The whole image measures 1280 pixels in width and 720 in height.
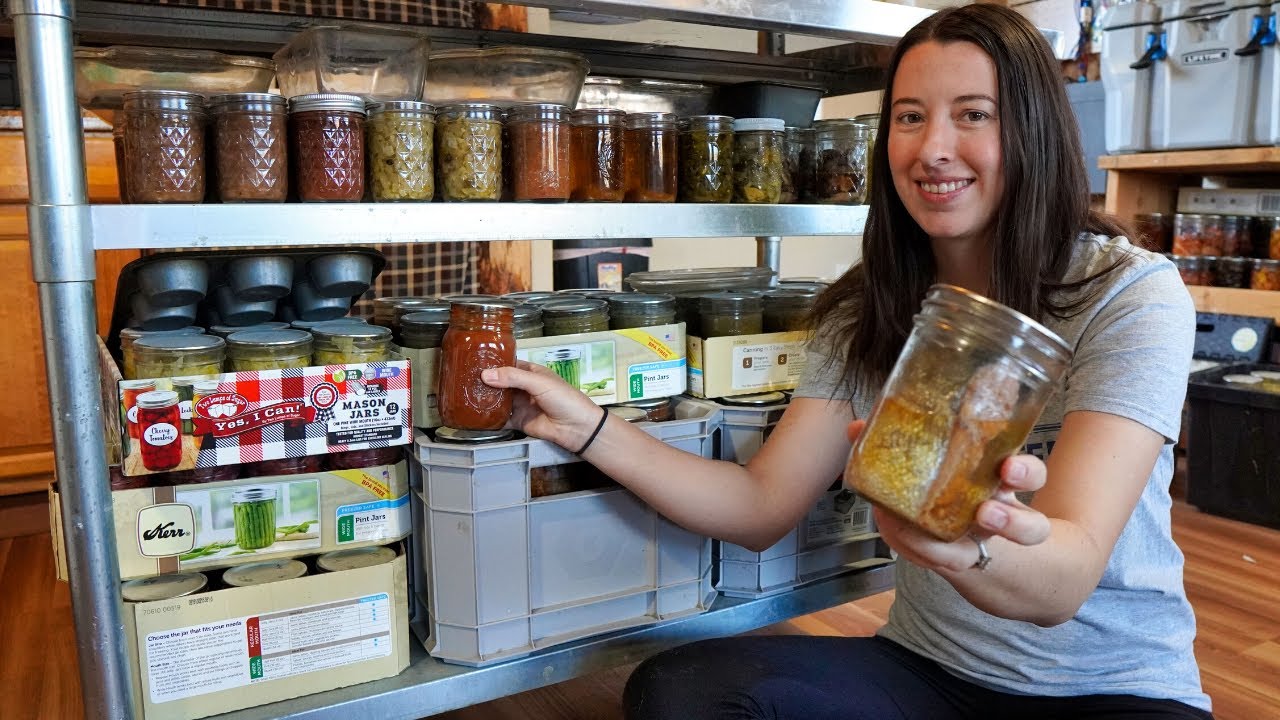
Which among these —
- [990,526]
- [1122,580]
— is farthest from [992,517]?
[1122,580]

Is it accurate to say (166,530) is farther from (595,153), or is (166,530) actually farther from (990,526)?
(990,526)

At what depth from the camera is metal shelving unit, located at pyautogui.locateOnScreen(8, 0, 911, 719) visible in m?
0.89

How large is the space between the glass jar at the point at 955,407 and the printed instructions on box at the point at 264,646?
0.68 meters

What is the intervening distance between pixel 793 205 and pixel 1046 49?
16.2 inches

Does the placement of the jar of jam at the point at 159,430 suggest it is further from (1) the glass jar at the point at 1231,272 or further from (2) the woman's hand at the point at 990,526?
(1) the glass jar at the point at 1231,272

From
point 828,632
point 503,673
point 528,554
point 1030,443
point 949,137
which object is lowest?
point 828,632

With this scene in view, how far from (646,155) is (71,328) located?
74 centimetres

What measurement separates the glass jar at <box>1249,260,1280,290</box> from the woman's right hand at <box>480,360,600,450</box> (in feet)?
8.47

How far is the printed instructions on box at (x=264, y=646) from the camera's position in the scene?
1048 millimetres

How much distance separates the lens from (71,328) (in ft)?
2.99

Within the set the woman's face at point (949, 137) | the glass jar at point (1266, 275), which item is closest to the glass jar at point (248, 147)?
the woman's face at point (949, 137)

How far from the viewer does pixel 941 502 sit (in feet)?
2.31

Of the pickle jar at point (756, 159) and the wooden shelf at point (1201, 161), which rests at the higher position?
the wooden shelf at point (1201, 161)

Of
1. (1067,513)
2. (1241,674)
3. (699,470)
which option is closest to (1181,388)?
(1067,513)
